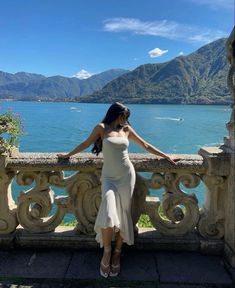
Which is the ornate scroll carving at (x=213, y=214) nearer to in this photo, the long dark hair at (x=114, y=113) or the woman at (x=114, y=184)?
the woman at (x=114, y=184)

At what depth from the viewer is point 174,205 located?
4.75 m

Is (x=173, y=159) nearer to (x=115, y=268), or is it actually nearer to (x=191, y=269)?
(x=191, y=269)

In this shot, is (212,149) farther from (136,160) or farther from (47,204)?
(47,204)

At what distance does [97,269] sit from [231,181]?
2.02 meters

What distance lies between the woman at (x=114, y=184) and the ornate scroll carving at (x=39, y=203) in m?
0.65

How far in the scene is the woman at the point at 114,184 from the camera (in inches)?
166

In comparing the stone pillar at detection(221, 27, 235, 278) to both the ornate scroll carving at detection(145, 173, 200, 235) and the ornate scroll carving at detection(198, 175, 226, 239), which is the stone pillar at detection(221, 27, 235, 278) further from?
the ornate scroll carving at detection(145, 173, 200, 235)

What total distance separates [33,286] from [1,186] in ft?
4.76

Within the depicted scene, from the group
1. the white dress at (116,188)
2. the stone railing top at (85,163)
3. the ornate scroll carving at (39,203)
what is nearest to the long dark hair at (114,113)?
the white dress at (116,188)

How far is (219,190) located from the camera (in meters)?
4.74

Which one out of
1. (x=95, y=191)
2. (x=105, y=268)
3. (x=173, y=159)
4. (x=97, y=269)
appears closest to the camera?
(x=105, y=268)

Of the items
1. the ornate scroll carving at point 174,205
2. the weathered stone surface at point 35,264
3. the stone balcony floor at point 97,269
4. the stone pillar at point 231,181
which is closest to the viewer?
the stone balcony floor at point 97,269

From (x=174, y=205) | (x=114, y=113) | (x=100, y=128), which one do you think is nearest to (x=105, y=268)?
(x=174, y=205)

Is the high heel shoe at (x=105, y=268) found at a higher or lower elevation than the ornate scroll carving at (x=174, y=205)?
lower
